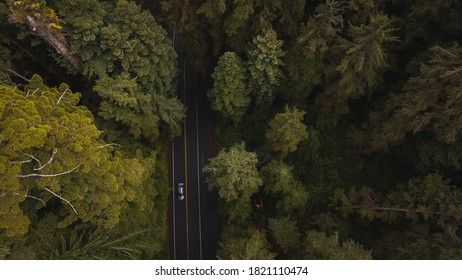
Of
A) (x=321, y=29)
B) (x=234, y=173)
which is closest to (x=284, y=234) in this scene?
(x=234, y=173)

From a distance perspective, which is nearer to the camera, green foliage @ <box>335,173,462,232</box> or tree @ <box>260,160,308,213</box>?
green foliage @ <box>335,173,462,232</box>

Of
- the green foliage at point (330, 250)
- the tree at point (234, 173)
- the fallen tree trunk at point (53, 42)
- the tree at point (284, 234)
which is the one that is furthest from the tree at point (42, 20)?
the green foliage at point (330, 250)

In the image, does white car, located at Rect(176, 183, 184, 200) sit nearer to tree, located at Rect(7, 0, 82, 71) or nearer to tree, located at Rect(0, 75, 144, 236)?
tree, located at Rect(0, 75, 144, 236)

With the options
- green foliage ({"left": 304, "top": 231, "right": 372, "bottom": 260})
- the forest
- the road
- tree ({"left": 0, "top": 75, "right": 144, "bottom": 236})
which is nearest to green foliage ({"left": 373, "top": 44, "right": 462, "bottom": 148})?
the forest

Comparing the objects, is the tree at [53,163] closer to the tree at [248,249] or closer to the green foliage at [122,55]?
the green foliage at [122,55]
